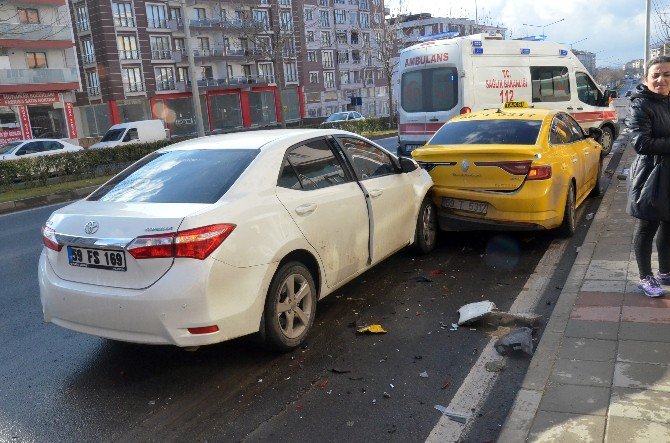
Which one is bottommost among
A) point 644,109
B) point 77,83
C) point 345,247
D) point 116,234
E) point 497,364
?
point 497,364

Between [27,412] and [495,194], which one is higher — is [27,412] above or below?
below

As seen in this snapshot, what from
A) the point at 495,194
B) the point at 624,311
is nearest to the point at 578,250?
the point at 495,194

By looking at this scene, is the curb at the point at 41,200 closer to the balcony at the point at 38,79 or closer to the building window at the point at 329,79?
the balcony at the point at 38,79

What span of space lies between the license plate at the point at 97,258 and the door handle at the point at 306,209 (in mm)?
1295

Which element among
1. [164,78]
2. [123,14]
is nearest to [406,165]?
[164,78]

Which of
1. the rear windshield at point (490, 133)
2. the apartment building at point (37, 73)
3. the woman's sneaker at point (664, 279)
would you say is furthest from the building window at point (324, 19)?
the woman's sneaker at point (664, 279)

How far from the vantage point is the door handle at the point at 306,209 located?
436cm

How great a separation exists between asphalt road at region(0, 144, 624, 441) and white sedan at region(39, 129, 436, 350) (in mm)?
375

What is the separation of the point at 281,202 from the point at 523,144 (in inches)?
141

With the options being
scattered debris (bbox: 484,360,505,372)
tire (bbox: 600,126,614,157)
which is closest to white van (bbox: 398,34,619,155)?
tire (bbox: 600,126,614,157)

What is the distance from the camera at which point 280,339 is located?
4.14 metres

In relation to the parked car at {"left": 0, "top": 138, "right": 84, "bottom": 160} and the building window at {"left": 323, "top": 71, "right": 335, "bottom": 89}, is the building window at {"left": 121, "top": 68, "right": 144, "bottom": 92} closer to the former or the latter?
the building window at {"left": 323, "top": 71, "right": 335, "bottom": 89}

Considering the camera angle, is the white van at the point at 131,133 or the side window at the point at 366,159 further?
the white van at the point at 131,133

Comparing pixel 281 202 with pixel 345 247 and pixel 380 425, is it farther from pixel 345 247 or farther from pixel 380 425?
pixel 380 425
